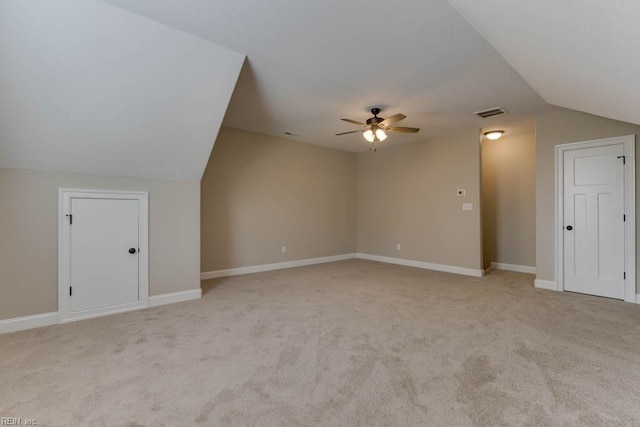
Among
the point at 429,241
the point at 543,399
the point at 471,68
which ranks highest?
the point at 471,68

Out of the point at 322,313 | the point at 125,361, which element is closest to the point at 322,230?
the point at 322,313

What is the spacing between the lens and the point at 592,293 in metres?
4.12

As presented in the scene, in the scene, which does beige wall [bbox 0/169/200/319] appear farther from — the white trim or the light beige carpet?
the light beige carpet

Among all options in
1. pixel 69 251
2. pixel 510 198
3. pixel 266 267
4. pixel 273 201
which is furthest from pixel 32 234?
pixel 510 198

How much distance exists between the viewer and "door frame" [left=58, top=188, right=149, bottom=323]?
3193 mm

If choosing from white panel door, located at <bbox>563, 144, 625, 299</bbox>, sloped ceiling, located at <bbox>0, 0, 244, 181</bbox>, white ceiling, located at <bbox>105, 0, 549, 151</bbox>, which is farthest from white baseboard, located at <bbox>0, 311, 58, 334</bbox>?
white panel door, located at <bbox>563, 144, 625, 299</bbox>

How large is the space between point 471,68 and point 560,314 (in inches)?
115

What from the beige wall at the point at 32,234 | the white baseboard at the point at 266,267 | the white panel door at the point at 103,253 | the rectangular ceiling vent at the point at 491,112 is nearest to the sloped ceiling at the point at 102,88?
the beige wall at the point at 32,234

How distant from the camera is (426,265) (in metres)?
6.23

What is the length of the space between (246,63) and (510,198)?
5511mm

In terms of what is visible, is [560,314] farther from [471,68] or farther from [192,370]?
[192,370]

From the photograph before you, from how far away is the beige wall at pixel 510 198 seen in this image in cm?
566

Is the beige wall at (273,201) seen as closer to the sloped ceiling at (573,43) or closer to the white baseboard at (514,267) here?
the white baseboard at (514,267)

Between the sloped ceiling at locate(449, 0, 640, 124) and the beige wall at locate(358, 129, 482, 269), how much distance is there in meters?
2.60
